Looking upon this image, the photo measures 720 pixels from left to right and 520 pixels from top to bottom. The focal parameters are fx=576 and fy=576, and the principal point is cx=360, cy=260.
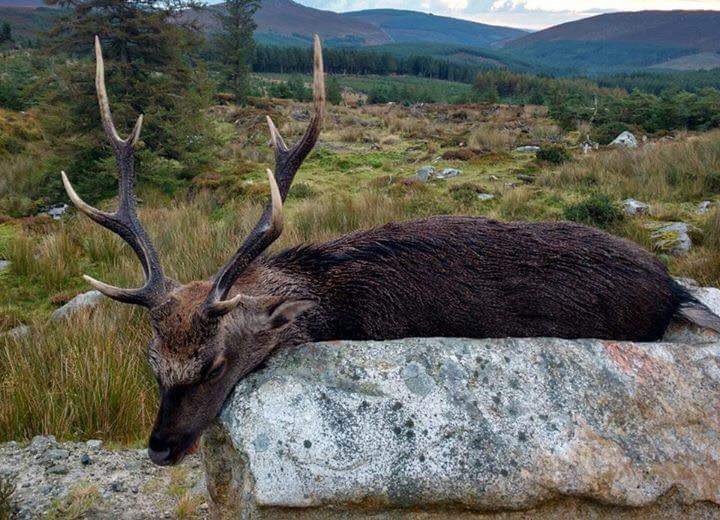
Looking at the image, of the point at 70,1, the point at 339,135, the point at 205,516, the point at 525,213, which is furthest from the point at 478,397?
the point at 339,135

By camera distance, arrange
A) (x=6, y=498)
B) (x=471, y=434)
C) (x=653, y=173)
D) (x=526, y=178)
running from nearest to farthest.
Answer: (x=471, y=434)
(x=6, y=498)
(x=653, y=173)
(x=526, y=178)

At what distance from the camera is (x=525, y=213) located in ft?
32.3

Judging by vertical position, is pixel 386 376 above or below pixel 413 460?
above

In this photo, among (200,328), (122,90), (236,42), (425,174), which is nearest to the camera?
(200,328)

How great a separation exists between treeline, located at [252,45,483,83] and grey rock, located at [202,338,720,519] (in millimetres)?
70528

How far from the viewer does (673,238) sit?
7.44m

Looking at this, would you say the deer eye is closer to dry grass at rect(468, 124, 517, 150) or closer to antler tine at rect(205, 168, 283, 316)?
antler tine at rect(205, 168, 283, 316)

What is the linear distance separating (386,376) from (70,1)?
12.1m

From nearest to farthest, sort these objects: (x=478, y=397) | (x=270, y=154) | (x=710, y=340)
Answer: (x=478, y=397) → (x=710, y=340) → (x=270, y=154)

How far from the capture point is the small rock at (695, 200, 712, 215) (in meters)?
9.07

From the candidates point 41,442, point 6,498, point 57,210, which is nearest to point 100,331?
point 41,442

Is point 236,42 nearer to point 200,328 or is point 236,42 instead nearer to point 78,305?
point 78,305

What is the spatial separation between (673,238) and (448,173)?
642 cm

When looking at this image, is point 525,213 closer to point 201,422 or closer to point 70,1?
point 201,422
